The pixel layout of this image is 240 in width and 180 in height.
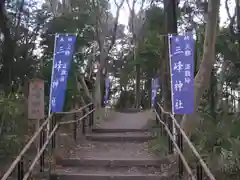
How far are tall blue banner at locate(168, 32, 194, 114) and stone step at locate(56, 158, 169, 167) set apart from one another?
1.12 meters

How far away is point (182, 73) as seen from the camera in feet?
26.4

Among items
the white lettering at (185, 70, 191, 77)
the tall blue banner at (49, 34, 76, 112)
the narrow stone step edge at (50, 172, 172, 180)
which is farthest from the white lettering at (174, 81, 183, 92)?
the tall blue banner at (49, 34, 76, 112)

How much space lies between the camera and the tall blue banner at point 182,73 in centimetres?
788

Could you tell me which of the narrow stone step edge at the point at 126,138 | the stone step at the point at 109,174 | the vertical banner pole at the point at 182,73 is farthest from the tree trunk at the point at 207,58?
the narrow stone step edge at the point at 126,138

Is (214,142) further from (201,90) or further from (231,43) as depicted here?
(231,43)

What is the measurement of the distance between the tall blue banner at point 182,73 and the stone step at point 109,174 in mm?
1435

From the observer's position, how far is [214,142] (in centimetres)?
770

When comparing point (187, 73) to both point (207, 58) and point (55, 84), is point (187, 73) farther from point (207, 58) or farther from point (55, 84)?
point (55, 84)

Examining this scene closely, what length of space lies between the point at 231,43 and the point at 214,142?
32.3ft

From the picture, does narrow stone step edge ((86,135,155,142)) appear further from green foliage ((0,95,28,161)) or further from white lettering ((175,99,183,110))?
white lettering ((175,99,183,110))

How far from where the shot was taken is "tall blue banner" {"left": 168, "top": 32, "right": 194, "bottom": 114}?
7.88m

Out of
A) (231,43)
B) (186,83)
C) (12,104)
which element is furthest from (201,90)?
(231,43)

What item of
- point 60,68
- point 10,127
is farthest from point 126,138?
point 10,127

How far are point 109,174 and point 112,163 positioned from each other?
742mm
